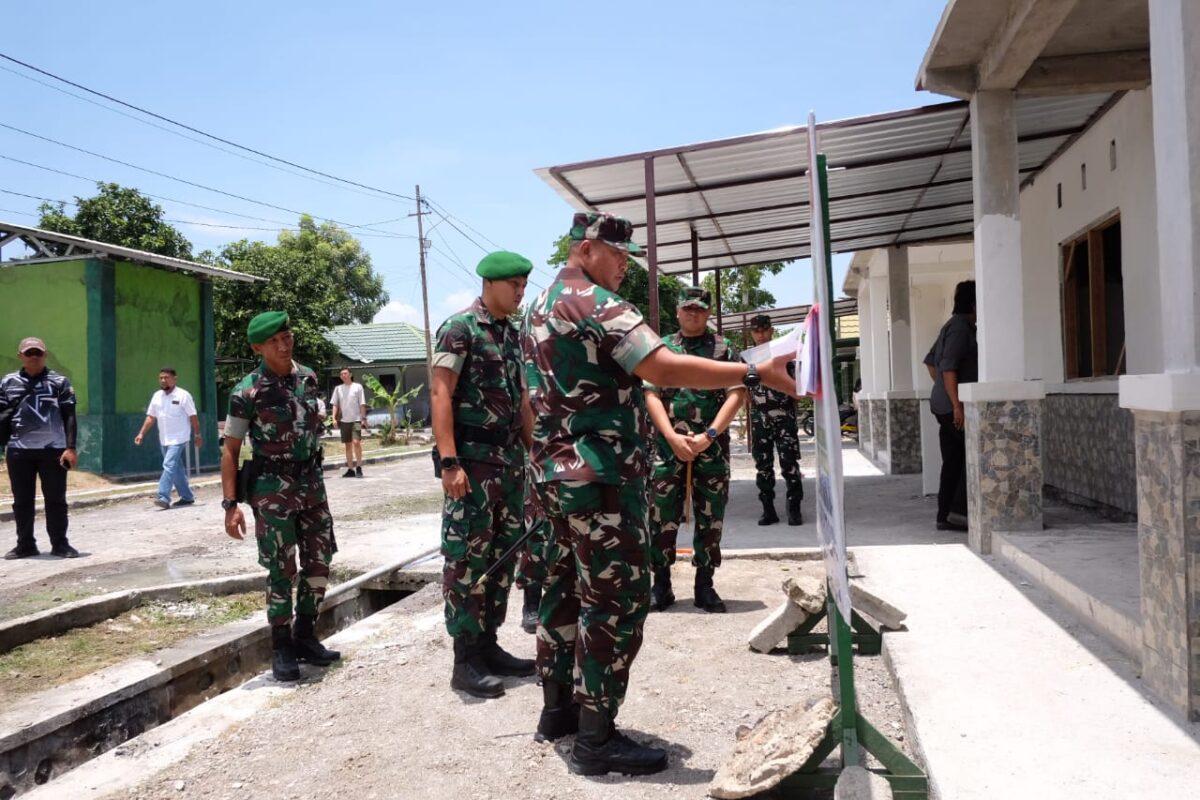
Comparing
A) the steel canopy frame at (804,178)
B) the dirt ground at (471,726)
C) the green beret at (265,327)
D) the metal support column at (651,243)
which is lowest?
the dirt ground at (471,726)

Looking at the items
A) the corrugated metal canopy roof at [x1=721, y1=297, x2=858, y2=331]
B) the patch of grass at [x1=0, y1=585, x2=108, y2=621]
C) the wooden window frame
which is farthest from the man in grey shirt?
the corrugated metal canopy roof at [x1=721, y1=297, x2=858, y2=331]

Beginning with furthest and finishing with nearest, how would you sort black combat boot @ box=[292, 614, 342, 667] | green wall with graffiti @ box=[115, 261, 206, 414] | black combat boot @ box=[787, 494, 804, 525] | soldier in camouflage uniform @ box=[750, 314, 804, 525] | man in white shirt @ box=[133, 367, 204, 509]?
green wall with graffiti @ box=[115, 261, 206, 414], man in white shirt @ box=[133, 367, 204, 509], black combat boot @ box=[787, 494, 804, 525], soldier in camouflage uniform @ box=[750, 314, 804, 525], black combat boot @ box=[292, 614, 342, 667]

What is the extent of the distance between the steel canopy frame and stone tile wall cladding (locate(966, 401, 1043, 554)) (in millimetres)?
2060

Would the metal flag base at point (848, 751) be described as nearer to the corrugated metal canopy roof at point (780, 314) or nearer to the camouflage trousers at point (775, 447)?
the camouflage trousers at point (775, 447)

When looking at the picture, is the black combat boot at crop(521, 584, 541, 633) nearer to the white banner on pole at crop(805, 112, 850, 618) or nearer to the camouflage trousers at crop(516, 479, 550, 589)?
the camouflage trousers at crop(516, 479, 550, 589)

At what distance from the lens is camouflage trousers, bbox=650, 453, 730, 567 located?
4945 millimetres

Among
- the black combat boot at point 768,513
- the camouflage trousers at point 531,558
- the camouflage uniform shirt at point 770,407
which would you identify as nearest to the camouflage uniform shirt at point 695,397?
the camouflage trousers at point 531,558

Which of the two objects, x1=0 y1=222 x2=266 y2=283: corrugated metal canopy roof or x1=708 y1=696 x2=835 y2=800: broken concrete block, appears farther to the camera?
x1=0 y1=222 x2=266 y2=283: corrugated metal canopy roof

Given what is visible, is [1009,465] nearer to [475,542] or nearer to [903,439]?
[475,542]

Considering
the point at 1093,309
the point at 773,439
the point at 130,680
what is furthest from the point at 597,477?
the point at 1093,309

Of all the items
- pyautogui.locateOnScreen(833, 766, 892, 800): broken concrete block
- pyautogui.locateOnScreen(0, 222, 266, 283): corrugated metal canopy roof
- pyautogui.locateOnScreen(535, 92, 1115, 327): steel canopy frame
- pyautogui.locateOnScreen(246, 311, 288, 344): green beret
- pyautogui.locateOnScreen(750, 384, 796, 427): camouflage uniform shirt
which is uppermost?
pyautogui.locateOnScreen(0, 222, 266, 283): corrugated metal canopy roof

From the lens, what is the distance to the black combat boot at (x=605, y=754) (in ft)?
9.96

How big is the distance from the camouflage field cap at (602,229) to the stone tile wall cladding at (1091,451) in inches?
175

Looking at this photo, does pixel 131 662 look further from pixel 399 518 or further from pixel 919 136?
pixel 919 136
